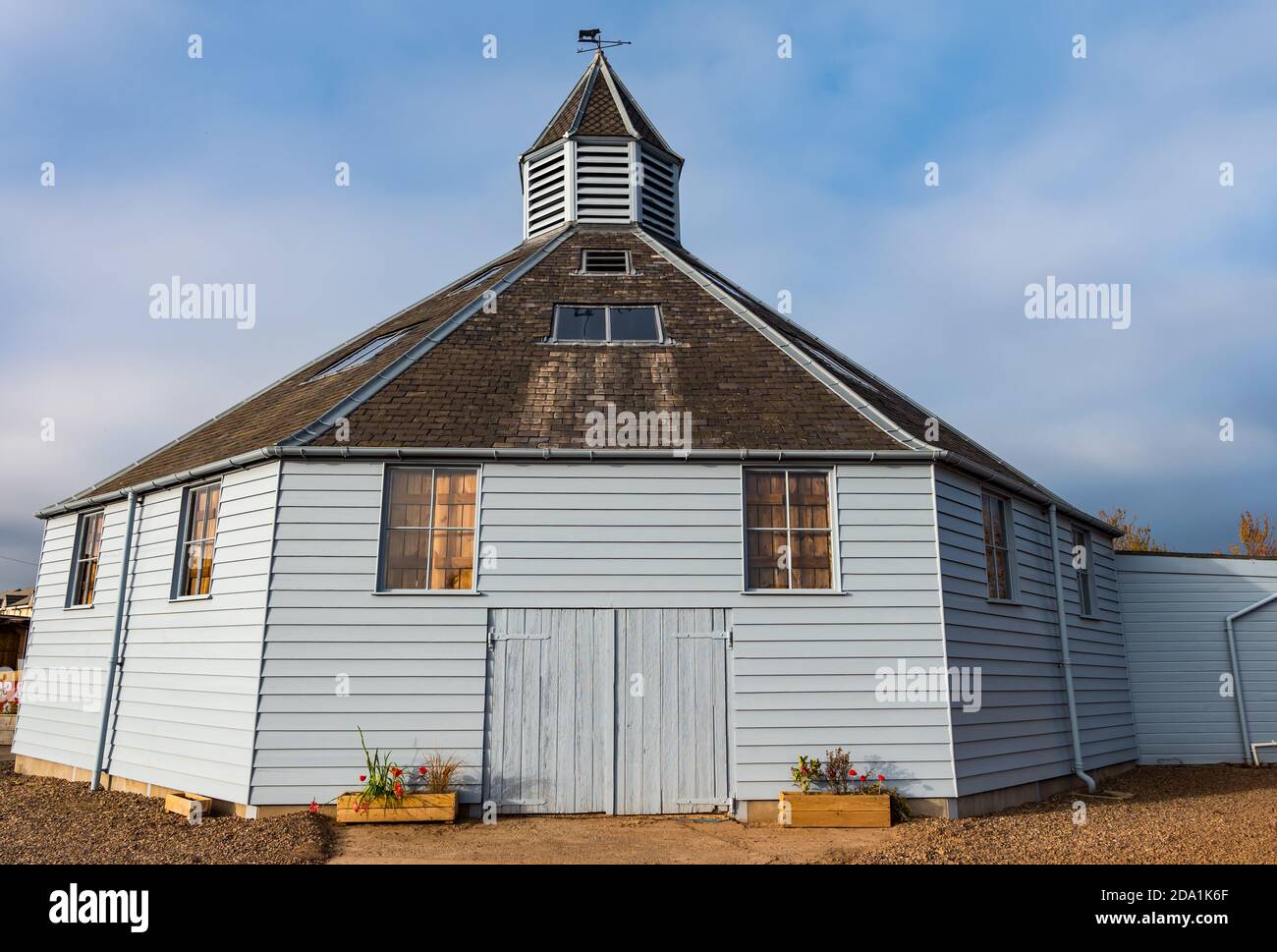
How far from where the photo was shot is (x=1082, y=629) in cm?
1445

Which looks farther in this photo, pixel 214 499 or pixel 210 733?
pixel 214 499

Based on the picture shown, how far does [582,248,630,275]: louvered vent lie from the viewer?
50.5 feet

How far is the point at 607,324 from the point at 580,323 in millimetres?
413

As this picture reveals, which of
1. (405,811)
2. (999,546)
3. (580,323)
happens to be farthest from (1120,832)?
(580,323)

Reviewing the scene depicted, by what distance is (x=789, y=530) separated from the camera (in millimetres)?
11227

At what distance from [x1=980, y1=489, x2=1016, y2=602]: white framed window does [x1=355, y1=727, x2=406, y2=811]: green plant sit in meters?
7.87

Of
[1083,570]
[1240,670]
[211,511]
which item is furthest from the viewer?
[1240,670]

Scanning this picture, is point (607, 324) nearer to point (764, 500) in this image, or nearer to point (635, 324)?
point (635, 324)

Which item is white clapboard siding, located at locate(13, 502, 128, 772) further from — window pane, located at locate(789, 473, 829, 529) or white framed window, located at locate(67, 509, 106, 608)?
window pane, located at locate(789, 473, 829, 529)

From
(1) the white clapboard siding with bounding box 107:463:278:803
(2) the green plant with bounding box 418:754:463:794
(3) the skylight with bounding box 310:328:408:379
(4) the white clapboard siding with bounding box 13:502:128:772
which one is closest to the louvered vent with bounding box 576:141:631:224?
(3) the skylight with bounding box 310:328:408:379

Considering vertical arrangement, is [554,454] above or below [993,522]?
above

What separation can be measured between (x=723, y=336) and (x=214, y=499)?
7.38 m
